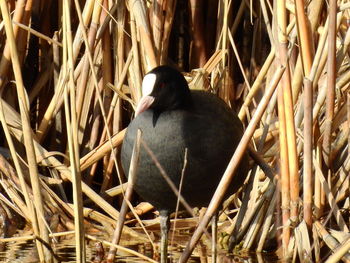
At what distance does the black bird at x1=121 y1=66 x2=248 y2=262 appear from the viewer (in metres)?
2.96

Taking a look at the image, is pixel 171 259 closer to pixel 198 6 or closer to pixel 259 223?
pixel 259 223

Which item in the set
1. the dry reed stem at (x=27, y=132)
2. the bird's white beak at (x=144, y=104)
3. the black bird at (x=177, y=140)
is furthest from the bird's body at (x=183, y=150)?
the dry reed stem at (x=27, y=132)

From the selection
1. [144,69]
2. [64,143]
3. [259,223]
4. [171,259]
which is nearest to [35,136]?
[64,143]

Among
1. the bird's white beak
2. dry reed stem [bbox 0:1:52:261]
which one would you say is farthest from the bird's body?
dry reed stem [bbox 0:1:52:261]

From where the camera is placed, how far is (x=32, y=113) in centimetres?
379

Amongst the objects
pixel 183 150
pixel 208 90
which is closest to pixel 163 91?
pixel 183 150

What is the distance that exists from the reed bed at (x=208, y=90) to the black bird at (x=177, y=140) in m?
0.13

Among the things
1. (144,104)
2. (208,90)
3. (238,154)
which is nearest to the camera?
(238,154)

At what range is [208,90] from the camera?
11.7ft

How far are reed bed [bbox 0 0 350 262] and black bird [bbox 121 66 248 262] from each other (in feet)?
0.43

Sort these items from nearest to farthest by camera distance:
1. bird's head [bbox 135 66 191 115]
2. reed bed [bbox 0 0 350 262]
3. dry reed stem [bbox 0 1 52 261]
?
dry reed stem [bbox 0 1 52 261], reed bed [bbox 0 0 350 262], bird's head [bbox 135 66 191 115]

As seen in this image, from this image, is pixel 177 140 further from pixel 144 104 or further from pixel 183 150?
pixel 144 104

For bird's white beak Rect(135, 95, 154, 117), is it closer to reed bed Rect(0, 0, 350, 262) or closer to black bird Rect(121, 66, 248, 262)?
black bird Rect(121, 66, 248, 262)

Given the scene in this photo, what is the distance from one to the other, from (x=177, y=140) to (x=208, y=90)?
66 cm
